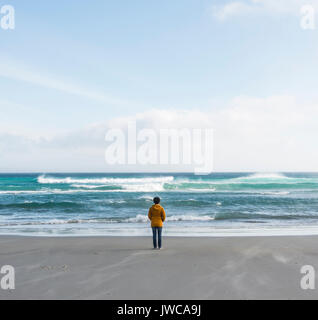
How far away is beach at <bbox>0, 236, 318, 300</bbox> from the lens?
14.8 feet

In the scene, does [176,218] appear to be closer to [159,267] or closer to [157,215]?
[157,215]

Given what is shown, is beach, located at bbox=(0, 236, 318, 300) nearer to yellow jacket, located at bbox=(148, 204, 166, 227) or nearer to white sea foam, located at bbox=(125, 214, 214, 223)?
yellow jacket, located at bbox=(148, 204, 166, 227)

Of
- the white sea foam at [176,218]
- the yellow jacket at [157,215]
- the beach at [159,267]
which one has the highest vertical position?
the yellow jacket at [157,215]

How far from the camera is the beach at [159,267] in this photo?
4.51m

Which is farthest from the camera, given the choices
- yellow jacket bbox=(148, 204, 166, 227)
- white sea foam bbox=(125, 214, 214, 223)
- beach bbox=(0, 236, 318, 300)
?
white sea foam bbox=(125, 214, 214, 223)

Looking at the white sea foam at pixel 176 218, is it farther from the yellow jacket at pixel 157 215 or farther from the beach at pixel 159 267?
the yellow jacket at pixel 157 215

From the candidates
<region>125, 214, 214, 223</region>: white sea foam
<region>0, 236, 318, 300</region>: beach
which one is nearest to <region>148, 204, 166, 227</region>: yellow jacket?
<region>0, 236, 318, 300</region>: beach

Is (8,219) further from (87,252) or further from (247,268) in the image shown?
(247,268)

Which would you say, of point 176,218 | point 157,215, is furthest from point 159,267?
point 176,218

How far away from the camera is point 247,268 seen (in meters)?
5.79

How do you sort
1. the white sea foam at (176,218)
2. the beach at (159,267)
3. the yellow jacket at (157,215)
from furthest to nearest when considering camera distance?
the white sea foam at (176,218) < the yellow jacket at (157,215) < the beach at (159,267)

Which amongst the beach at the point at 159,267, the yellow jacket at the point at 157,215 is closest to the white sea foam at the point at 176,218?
the beach at the point at 159,267
